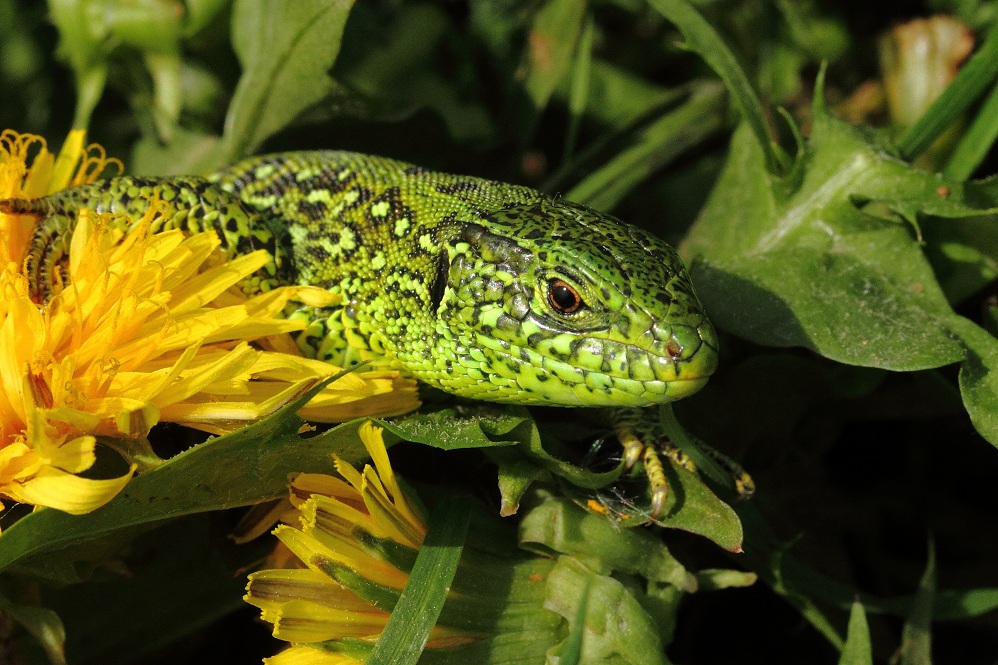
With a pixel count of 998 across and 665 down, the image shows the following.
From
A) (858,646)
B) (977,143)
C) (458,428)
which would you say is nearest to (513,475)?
(458,428)

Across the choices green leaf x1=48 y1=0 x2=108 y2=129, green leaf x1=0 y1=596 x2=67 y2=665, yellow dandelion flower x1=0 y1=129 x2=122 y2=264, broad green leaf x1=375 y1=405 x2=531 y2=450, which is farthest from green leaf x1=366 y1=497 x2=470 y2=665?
green leaf x1=48 y1=0 x2=108 y2=129

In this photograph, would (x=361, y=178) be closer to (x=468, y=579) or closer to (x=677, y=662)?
(x=468, y=579)

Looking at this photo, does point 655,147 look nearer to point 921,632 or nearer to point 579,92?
point 579,92

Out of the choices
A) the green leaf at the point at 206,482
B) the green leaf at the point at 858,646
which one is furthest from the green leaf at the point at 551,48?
the green leaf at the point at 858,646

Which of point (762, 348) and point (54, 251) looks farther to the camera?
point (762, 348)

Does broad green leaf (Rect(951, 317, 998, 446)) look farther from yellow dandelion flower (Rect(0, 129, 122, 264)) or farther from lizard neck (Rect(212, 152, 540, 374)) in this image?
yellow dandelion flower (Rect(0, 129, 122, 264))

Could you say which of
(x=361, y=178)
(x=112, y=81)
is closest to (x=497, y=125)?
(x=361, y=178)

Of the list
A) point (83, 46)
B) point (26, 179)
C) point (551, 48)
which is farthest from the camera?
point (551, 48)
